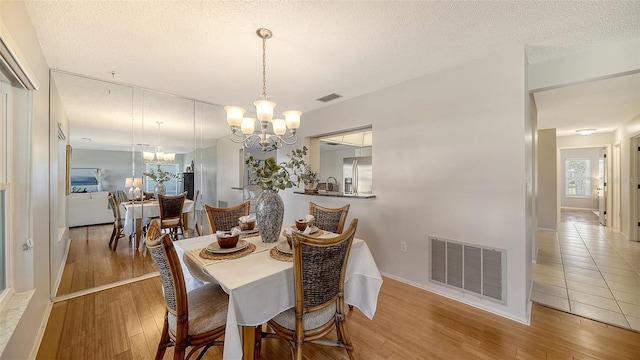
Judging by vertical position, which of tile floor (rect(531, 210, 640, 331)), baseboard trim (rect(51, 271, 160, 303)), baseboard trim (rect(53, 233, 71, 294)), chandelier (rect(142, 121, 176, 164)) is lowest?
baseboard trim (rect(51, 271, 160, 303))

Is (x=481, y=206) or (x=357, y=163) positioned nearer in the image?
(x=481, y=206)

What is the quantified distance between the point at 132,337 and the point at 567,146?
9732 millimetres

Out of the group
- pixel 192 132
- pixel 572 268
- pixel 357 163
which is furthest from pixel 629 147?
pixel 192 132

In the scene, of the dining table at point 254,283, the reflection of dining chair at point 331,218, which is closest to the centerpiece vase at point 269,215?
the dining table at point 254,283

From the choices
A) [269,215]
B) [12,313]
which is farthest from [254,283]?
[12,313]

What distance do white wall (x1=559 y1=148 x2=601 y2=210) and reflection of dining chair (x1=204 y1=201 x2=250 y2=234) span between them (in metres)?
10.6

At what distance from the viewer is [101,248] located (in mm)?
3514

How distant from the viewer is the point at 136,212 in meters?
3.18

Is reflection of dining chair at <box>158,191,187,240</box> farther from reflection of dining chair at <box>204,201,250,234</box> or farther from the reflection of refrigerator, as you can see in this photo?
the reflection of refrigerator

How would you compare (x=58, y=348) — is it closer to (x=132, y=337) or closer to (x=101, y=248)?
(x=132, y=337)

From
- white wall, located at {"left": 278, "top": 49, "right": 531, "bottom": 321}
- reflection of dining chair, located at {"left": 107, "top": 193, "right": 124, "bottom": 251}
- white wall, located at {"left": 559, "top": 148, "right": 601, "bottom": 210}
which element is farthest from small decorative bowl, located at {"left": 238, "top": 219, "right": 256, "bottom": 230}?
white wall, located at {"left": 559, "top": 148, "right": 601, "bottom": 210}

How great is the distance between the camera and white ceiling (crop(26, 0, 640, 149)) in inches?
64.7

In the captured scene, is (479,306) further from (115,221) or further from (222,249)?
(115,221)

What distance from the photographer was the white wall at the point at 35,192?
142 centimetres
